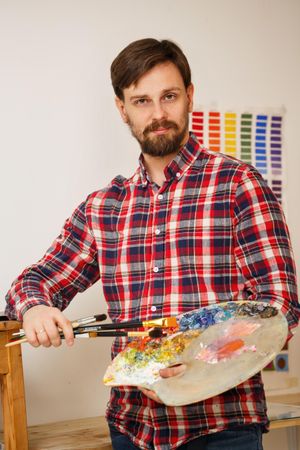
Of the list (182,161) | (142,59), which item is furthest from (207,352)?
(142,59)

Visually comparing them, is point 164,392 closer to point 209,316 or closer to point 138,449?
point 209,316

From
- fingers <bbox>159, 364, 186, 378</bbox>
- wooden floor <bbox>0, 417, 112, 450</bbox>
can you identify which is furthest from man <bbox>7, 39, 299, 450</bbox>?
wooden floor <bbox>0, 417, 112, 450</bbox>

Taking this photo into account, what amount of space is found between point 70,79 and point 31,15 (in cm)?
26

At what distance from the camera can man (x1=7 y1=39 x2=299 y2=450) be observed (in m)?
1.59

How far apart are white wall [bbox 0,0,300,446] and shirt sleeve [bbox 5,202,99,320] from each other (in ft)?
1.96

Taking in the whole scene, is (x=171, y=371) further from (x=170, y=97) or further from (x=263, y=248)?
(x=170, y=97)

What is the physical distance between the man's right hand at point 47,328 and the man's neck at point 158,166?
1.45 ft

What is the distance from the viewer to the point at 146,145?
179cm

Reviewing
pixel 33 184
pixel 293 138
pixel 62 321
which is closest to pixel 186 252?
pixel 62 321

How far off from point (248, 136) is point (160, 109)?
1.26 meters

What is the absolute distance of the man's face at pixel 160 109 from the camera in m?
1.77

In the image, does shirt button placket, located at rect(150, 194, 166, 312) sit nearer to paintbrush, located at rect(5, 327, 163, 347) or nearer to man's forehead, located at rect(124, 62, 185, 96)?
paintbrush, located at rect(5, 327, 163, 347)

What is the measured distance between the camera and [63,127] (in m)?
2.62

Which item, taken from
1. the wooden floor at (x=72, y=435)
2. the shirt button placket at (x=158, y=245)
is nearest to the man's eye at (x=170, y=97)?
the shirt button placket at (x=158, y=245)
